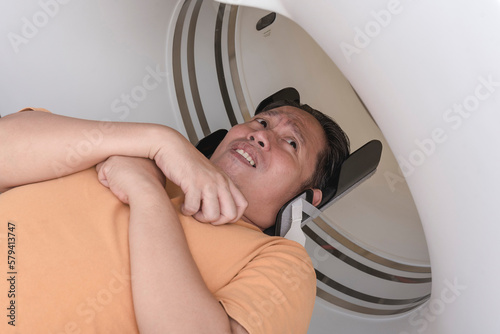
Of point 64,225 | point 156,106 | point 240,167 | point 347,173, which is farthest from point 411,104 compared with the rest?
point 156,106

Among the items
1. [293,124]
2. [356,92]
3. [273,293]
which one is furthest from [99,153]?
[356,92]

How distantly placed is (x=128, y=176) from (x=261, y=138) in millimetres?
401

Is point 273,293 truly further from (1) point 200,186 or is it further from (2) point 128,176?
(2) point 128,176

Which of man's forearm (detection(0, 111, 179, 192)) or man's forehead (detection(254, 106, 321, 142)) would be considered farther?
man's forehead (detection(254, 106, 321, 142))

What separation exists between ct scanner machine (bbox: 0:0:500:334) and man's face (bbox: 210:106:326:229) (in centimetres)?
27

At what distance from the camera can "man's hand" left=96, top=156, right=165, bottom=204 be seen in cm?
108

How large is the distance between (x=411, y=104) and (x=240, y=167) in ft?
1.50

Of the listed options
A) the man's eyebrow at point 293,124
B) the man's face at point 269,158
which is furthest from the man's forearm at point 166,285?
the man's eyebrow at point 293,124

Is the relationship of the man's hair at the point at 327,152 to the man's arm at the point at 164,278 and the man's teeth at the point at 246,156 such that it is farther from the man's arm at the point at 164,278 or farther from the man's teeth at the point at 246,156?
the man's arm at the point at 164,278

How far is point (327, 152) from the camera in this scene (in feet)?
5.21

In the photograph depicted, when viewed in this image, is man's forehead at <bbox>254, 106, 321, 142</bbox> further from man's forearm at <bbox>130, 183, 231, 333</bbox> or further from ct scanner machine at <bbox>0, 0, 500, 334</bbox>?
man's forearm at <bbox>130, 183, 231, 333</bbox>

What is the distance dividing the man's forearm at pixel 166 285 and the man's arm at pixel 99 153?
0.12 metres

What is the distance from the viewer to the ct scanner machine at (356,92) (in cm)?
97

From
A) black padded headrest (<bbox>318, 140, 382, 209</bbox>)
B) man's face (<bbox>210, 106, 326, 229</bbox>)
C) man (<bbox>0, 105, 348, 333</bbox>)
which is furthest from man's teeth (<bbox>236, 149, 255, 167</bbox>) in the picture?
black padded headrest (<bbox>318, 140, 382, 209</bbox>)
